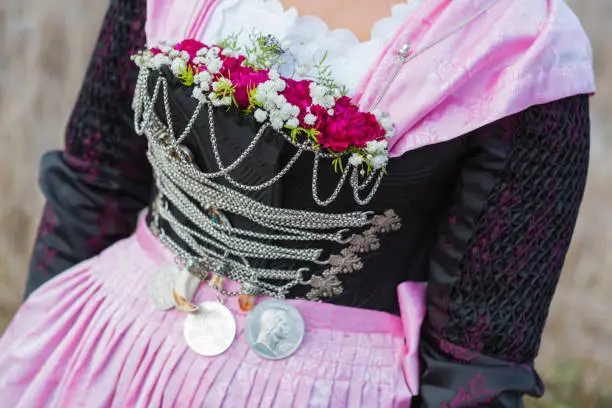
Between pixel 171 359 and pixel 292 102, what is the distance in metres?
0.35

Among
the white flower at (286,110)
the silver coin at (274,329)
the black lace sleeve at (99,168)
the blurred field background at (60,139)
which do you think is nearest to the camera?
the white flower at (286,110)

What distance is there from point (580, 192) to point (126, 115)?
24.4 inches

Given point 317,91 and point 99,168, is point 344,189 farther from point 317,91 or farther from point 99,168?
point 99,168

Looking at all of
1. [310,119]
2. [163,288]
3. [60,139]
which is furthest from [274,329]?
[60,139]

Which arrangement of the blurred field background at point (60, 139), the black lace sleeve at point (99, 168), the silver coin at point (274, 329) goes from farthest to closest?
the blurred field background at point (60, 139) → the black lace sleeve at point (99, 168) → the silver coin at point (274, 329)

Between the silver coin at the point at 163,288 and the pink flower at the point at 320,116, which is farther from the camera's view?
the silver coin at the point at 163,288

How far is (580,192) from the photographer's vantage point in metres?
0.81

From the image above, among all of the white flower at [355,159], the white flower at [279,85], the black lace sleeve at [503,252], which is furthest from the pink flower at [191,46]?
the black lace sleeve at [503,252]

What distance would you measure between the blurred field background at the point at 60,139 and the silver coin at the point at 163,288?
165 centimetres

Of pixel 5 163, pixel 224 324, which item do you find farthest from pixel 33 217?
pixel 224 324

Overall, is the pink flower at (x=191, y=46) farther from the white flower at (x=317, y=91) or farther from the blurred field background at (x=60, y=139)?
the blurred field background at (x=60, y=139)

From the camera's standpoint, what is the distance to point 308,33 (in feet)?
2.64

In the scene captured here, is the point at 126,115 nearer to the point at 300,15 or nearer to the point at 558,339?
the point at 300,15

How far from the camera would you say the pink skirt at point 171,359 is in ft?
2.67
